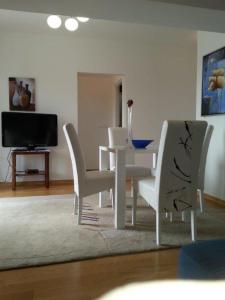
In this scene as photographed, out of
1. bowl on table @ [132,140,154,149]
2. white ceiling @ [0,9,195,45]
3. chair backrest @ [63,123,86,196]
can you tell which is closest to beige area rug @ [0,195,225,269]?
chair backrest @ [63,123,86,196]

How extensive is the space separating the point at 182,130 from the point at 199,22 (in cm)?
122

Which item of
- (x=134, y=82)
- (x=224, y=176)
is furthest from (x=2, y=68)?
(x=224, y=176)

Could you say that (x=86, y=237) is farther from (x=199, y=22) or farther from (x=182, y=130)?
(x=199, y=22)

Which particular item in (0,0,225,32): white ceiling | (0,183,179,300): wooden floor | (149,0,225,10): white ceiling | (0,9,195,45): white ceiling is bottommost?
(0,183,179,300): wooden floor

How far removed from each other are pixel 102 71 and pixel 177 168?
352cm

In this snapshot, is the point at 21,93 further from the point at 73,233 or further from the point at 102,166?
the point at 73,233

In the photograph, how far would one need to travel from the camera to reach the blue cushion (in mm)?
1275

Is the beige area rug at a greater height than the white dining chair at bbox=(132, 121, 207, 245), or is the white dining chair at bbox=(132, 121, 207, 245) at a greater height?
the white dining chair at bbox=(132, 121, 207, 245)

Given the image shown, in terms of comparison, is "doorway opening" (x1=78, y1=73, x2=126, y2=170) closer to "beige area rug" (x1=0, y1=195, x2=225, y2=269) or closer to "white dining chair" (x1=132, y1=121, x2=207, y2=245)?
"beige area rug" (x1=0, y1=195, x2=225, y2=269)

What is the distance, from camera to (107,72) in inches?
219

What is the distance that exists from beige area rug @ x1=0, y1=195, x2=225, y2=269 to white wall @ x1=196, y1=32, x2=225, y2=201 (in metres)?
0.47

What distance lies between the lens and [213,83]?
398cm

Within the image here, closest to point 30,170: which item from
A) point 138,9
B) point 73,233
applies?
point 73,233

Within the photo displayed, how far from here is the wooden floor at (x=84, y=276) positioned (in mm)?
1821
